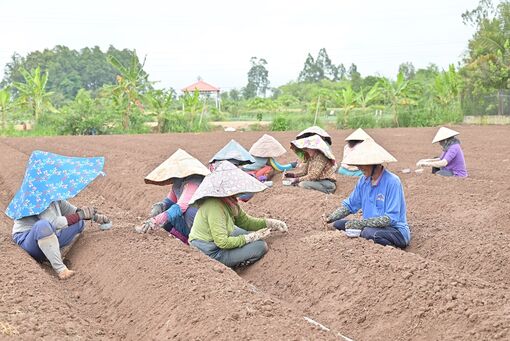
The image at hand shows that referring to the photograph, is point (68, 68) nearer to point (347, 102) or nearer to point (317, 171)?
point (347, 102)

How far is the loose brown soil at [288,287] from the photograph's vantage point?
3.86 metres

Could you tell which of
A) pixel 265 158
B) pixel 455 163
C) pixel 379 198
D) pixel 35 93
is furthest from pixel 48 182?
pixel 35 93

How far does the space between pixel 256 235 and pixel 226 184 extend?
0.57 metres

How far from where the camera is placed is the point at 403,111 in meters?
32.9

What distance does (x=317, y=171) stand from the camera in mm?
8828

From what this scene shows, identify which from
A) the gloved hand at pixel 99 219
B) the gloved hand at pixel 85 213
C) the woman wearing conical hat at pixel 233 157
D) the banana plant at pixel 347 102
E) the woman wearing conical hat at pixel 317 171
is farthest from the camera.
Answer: the banana plant at pixel 347 102

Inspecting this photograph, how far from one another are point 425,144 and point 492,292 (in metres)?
16.1

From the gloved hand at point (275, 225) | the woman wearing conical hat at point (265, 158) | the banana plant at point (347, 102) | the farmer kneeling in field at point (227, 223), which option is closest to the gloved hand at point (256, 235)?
the farmer kneeling in field at point (227, 223)

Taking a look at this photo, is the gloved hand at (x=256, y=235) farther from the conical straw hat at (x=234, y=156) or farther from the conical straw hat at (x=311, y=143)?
the conical straw hat at (x=311, y=143)

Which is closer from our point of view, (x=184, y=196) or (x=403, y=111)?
(x=184, y=196)

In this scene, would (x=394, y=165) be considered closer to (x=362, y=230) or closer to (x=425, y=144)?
(x=425, y=144)

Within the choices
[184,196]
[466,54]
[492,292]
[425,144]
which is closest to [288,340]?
[492,292]

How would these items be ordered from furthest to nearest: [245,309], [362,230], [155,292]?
[362,230] < [155,292] < [245,309]

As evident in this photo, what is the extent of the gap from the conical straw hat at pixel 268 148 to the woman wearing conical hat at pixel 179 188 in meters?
3.78
